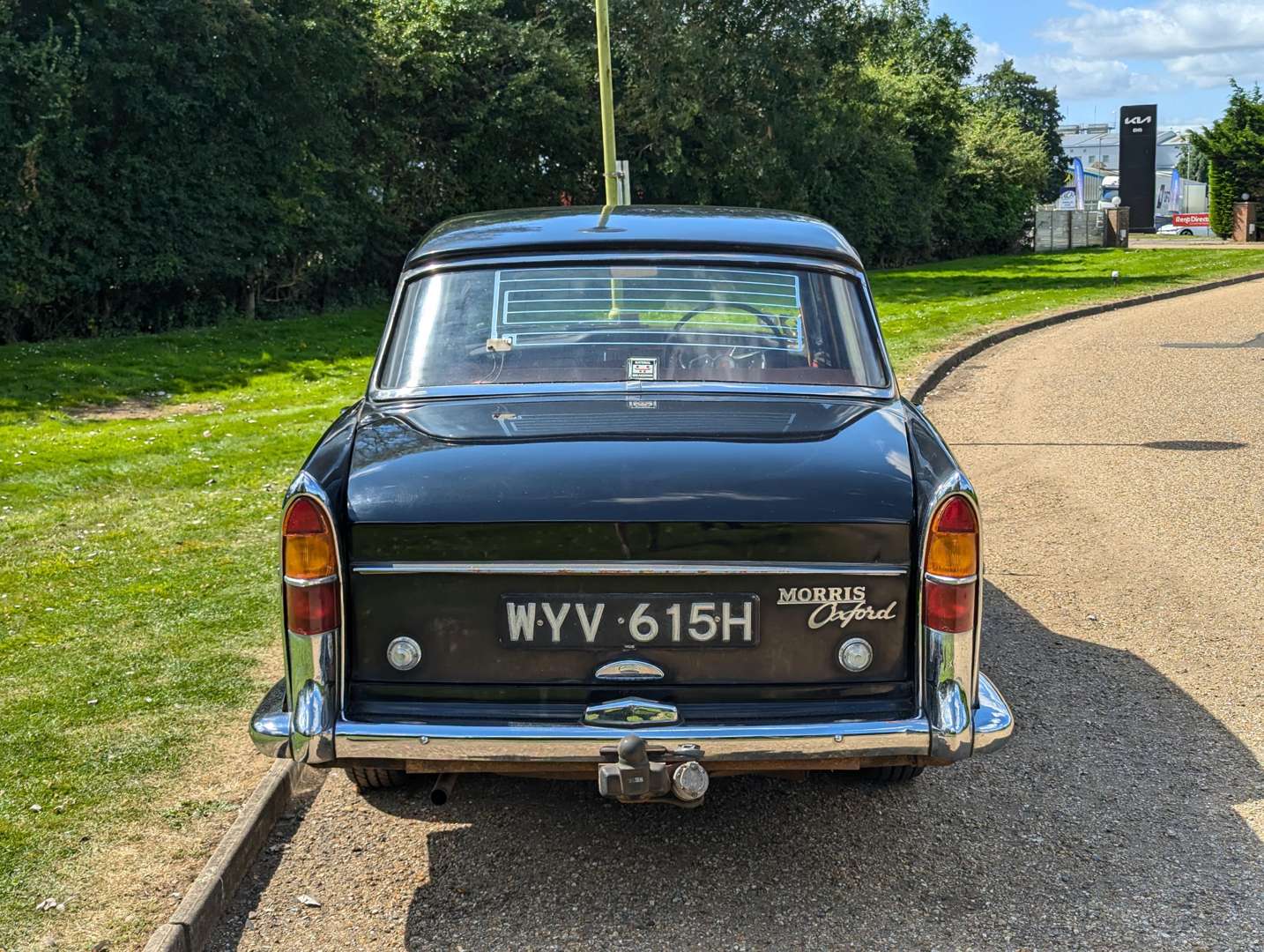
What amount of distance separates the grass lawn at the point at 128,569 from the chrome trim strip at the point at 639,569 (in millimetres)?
1336

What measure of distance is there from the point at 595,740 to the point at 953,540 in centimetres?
112

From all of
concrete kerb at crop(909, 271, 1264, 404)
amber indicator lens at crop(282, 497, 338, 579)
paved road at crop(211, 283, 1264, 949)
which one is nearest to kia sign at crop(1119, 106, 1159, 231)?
concrete kerb at crop(909, 271, 1264, 404)

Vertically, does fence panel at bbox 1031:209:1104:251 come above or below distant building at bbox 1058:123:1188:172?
below

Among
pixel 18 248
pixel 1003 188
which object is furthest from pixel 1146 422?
pixel 1003 188

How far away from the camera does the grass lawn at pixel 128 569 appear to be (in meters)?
4.55

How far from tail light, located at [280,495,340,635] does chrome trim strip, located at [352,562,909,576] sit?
0.58ft

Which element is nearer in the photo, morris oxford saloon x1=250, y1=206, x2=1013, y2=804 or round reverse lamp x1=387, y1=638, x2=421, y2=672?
morris oxford saloon x1=250, y1=206, x2=1013, y2=804

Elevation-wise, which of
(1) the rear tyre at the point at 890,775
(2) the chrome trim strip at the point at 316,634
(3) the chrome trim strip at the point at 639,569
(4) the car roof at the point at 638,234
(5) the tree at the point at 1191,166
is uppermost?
(5) the tree at the point at 1191,166

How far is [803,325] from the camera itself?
478cm

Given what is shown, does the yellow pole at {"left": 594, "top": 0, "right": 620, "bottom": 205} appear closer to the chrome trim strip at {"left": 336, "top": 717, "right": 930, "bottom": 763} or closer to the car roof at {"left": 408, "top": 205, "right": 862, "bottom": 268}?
the car roof at {"left": 408, "top": 205, "right": 862, "bottom": 268}

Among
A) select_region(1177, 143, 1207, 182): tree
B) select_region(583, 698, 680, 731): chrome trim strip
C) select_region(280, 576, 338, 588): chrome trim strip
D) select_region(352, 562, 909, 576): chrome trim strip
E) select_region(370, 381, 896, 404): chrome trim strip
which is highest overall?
select_region(1177, 143, 1207, 182): tree

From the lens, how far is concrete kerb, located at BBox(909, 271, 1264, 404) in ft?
49.0

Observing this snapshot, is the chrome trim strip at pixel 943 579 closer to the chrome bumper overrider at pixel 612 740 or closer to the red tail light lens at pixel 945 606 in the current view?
the red tail light lens at pixel 945 606

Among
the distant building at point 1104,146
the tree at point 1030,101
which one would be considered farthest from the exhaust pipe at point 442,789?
the distant building at point 1104,146
